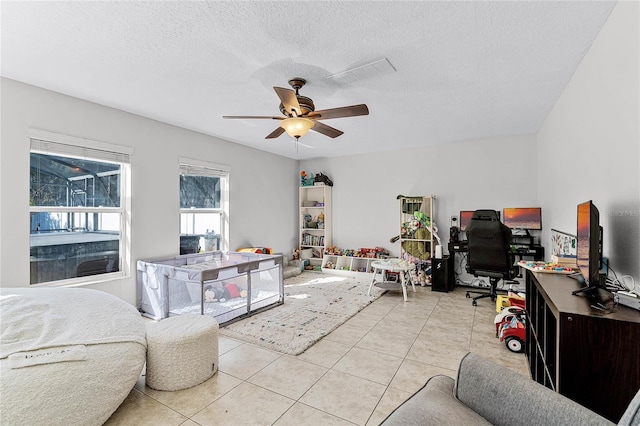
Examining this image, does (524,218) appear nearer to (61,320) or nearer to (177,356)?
(177,356)

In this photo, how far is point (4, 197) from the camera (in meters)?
2.69

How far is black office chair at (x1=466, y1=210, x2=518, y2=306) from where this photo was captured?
144 inches

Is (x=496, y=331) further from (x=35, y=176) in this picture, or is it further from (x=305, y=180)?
(x=35, y=176)

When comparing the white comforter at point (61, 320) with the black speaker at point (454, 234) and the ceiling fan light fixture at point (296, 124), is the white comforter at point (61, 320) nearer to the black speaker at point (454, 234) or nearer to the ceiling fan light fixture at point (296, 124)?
the ceiling fan light fixture at point (296, 124)

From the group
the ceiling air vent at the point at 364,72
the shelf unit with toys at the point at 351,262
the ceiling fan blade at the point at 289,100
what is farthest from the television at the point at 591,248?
the shelf unit with toys at the point at 351,262

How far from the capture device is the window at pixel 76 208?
298cm

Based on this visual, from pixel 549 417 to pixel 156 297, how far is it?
3.62 metres

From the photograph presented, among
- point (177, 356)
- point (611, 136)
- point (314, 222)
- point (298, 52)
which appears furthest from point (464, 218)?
point (177, 356)

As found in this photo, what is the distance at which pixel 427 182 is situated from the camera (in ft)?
17.8

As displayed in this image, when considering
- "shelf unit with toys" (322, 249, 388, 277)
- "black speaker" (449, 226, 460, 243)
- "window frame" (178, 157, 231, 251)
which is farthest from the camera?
"shelf unit with toys" (322, 249, 388, 277)

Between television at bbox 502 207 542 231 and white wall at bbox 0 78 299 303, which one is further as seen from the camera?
television at bbox 502 207 542 231

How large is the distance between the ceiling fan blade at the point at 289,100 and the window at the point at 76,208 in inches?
93.0

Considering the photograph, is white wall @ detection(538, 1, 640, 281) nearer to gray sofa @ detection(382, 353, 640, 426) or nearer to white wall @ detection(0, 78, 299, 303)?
gray sofa @ detection(382, 353, 640, 426)

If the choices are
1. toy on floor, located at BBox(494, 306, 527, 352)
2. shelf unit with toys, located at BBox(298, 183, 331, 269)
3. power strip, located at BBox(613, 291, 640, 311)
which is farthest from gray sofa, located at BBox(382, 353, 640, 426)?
shelf unit with toys, located at BBox(298, 183, 331, 269)
